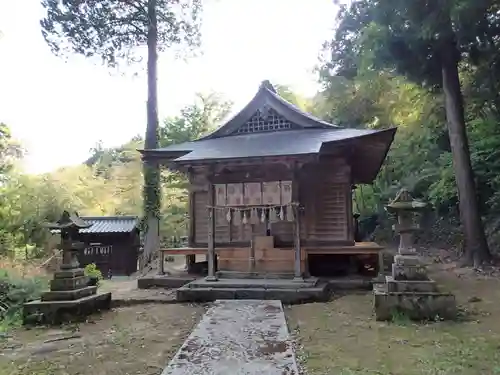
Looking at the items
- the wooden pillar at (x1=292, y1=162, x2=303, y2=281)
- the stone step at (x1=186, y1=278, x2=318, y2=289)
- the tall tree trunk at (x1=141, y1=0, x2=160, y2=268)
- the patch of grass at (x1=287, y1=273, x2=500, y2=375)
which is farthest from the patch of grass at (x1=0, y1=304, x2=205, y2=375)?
the tall tree trunk at (x1=141, y1=0, x2=160, y2=268)

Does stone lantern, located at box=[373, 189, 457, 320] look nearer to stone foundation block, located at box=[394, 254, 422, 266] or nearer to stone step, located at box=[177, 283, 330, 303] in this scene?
stone foundation block, located at box=[394, 254, 422, 266]

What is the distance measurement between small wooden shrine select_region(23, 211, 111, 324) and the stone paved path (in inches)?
100

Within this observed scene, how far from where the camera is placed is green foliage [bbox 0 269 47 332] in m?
8.23

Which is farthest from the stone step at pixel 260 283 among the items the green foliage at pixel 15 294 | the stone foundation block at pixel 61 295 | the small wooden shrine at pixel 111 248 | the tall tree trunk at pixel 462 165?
the small wooden shrine at pixel 111 248

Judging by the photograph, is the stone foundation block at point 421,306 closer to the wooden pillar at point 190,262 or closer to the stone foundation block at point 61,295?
the stone foundation block at point 61,295

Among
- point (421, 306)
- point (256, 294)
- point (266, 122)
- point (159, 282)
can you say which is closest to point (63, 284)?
point (159, 282)

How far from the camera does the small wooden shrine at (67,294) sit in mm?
7539

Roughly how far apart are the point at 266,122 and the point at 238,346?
880 cm

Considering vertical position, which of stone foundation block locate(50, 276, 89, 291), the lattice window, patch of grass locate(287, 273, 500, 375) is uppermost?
the lattice window

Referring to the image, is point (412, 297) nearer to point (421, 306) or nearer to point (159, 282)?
point (421, 306)

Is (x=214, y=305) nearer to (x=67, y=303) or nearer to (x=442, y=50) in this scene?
(x=67, y=303)

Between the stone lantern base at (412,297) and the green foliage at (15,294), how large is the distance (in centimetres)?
691

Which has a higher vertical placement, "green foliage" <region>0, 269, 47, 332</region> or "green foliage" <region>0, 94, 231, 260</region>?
"green foliage" <region>0, 94, 231, 260</region>

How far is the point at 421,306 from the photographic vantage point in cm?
671
